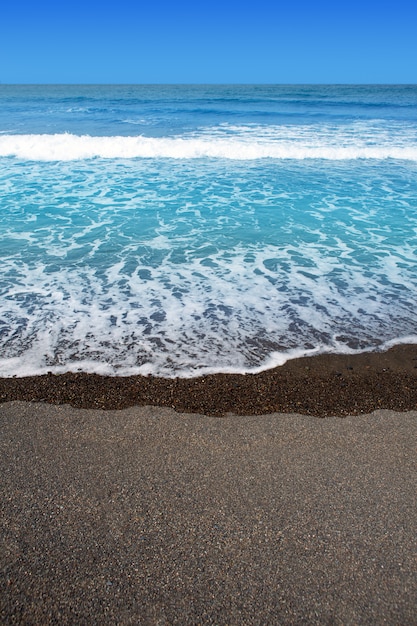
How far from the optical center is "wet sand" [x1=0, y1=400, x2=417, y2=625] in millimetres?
2150

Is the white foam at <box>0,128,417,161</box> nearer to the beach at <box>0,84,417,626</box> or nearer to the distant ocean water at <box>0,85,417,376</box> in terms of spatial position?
the distant ocean water at <box>0,85,417,376</box>

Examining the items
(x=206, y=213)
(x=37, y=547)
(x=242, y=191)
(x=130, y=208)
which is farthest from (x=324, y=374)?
(x=242, y=191)

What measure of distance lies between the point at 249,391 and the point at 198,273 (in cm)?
300

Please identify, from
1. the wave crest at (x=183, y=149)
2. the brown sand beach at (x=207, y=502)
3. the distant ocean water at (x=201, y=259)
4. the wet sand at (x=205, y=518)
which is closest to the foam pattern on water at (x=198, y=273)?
the distant ocean water at (x=201, y=259)

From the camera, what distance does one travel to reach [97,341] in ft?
15.4

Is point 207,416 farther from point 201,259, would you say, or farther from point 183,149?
point 183,149

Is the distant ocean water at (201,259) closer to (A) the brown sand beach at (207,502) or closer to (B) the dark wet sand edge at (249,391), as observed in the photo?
(B) the dark wet sand edge at (249,391)

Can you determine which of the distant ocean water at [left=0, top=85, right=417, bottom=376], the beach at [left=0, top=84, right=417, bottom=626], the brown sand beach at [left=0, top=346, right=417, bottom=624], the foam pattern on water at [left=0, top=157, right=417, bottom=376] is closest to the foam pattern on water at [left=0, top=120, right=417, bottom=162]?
the distant ocean water at [left=0, top=85, right=417, bottom=376]

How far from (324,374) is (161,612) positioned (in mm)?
2649

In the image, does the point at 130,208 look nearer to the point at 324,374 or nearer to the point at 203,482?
the point at 324,374

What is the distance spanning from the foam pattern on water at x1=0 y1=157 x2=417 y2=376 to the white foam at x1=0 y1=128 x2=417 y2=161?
514cm

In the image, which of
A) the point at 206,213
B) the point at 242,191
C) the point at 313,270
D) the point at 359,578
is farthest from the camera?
the point at 242,191

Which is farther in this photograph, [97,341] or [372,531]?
[97,341]

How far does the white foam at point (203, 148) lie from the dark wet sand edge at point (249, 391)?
13.9 m
